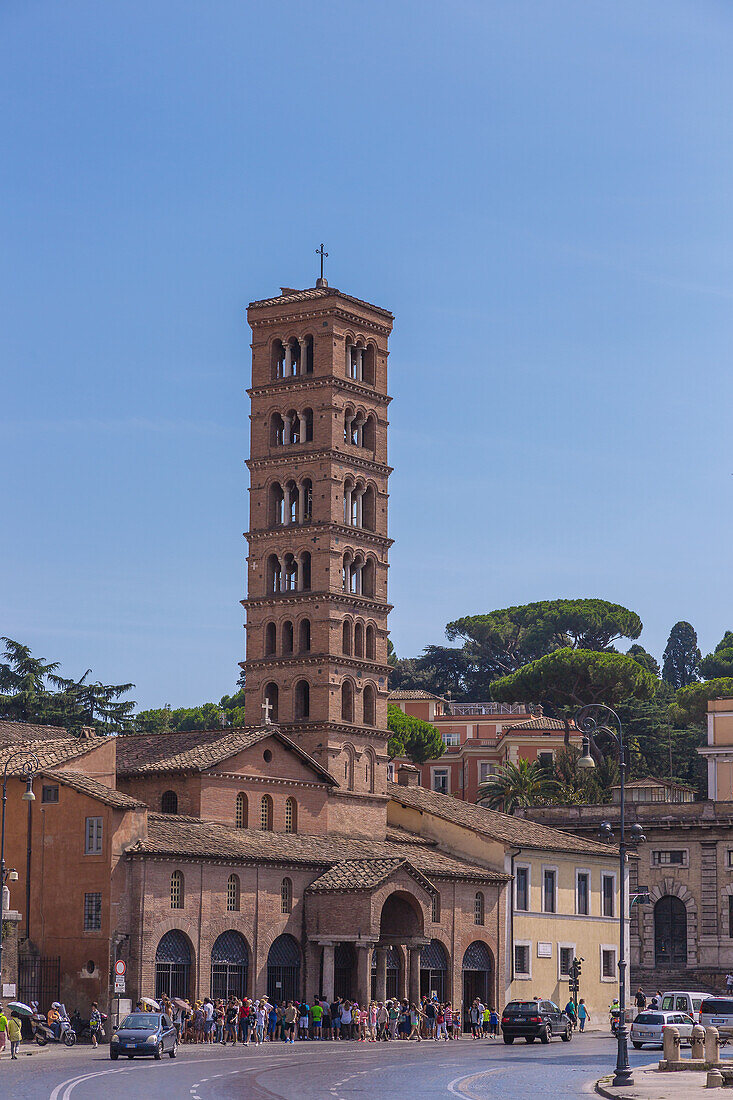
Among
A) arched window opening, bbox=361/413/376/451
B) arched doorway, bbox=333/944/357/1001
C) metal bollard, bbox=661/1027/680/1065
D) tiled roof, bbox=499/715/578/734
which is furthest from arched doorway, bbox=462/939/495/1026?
tiled roof, bbox=499/715/578/734

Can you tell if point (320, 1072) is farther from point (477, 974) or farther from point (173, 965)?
point (477, 974)

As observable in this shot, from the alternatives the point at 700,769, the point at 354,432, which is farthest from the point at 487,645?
→ the point at 354,432

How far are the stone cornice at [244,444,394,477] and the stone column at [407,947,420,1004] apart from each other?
22910 millimetres

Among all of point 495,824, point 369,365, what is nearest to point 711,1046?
point 495,824

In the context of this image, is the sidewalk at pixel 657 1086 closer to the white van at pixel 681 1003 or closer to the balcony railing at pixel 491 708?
the white van at pixel 681 1003

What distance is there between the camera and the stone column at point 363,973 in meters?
66.0

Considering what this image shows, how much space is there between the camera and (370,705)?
80938 millimetres

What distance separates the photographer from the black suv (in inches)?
2386

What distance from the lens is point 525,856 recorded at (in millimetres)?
78312

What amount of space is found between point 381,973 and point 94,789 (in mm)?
14308

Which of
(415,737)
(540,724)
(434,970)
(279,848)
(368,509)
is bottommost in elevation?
(434,970)

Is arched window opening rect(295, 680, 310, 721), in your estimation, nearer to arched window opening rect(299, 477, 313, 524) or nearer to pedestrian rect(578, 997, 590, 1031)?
arched window opening rect(299, 477, 313, 524)

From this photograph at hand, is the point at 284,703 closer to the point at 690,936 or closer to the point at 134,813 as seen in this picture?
the point at 134,813

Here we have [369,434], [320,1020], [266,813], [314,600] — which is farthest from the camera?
[369,434]
